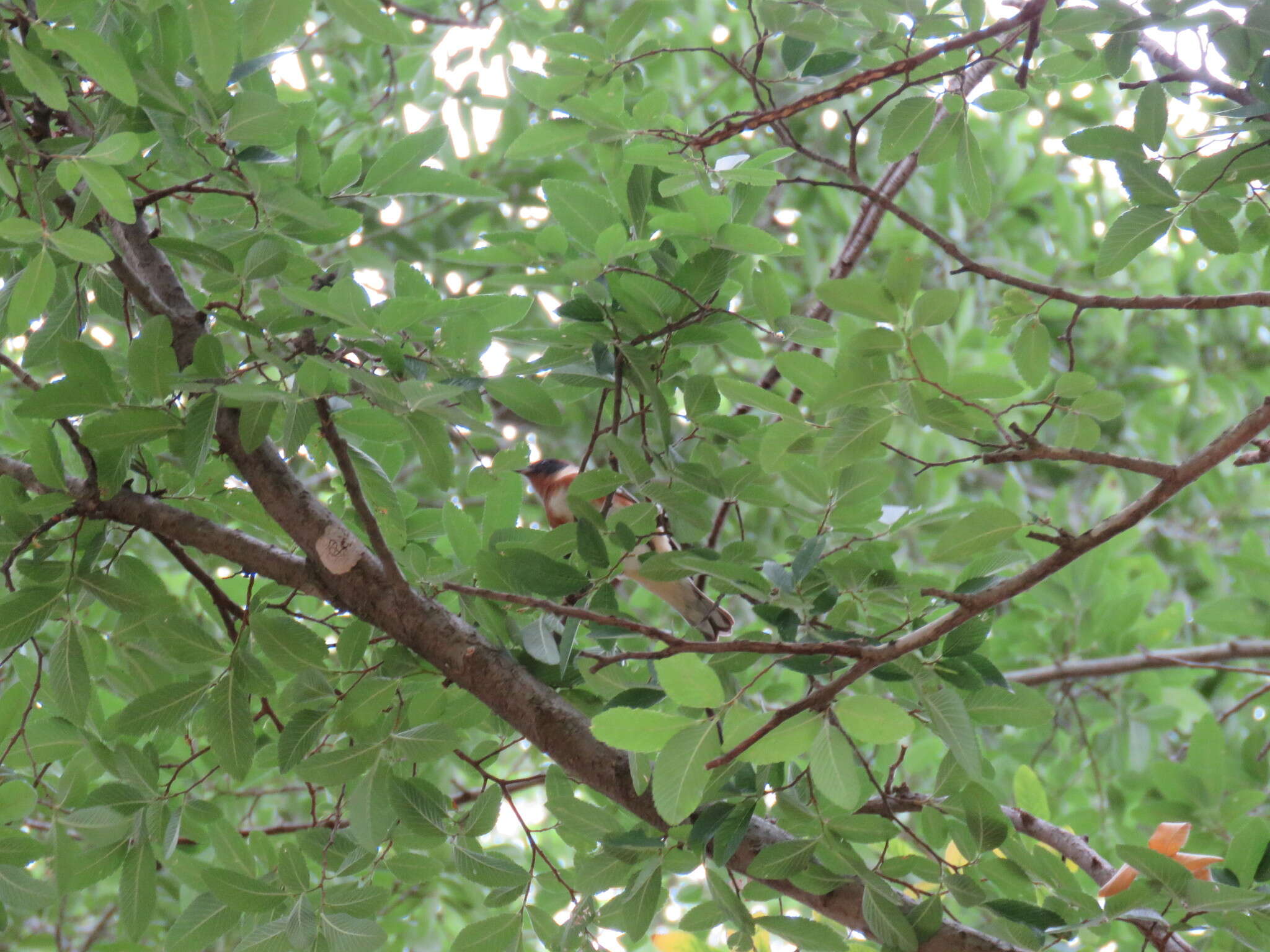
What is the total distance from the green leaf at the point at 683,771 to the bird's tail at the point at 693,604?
37.5 inches

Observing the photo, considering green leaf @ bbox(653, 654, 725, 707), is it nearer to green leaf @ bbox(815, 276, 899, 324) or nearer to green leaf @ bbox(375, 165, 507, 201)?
green leaf @ bbox(815, 276, 899, 324)

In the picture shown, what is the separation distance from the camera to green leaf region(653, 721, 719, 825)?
147cm

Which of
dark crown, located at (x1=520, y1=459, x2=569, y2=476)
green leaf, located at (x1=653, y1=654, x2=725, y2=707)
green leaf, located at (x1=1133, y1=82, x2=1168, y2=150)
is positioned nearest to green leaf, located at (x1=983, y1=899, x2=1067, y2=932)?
green leaf, located at (x1=653, y1=654, x2=725, y2=707)

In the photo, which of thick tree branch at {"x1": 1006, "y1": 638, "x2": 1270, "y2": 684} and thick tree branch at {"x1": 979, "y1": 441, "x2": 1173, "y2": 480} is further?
thick tree branch at {"x1": 1006, "y1": 638, "x2": 1270, "y2": 684}

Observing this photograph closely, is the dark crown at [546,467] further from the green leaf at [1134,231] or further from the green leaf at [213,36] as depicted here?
the green leaf at [213,36]

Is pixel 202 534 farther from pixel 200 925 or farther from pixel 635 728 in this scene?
pixel 635 728

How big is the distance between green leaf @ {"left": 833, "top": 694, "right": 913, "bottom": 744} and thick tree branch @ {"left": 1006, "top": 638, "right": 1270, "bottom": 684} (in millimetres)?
1422

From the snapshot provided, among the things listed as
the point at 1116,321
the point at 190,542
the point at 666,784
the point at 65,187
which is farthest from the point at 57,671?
the point at 1116,321

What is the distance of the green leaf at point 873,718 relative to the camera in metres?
1.41

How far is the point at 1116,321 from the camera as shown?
191 inches

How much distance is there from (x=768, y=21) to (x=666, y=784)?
1283 mm

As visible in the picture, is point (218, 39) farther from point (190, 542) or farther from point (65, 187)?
point (190, 542)

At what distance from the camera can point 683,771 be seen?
148 centimetres

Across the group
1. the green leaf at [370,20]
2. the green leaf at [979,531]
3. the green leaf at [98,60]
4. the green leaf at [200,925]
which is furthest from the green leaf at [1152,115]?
the green leaf at [200,925]
